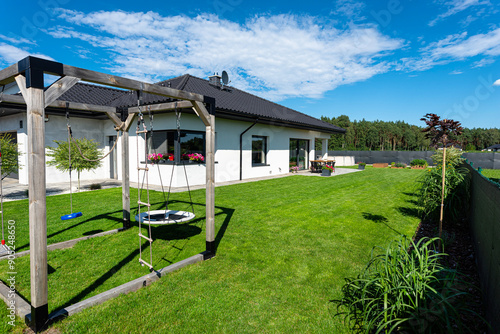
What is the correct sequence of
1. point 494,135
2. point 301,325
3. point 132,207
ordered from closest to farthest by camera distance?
point 301,325
point 132,207
point 494,135

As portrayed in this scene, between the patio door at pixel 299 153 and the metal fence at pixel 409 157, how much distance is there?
11691mm

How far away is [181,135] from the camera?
30.1ft

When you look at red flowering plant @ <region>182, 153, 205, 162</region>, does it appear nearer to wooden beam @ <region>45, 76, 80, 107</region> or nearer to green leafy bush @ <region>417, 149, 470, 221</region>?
wooden beam @ <region>45, 76, 80, 107</region>

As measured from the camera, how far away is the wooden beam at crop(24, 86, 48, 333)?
205 centimetres

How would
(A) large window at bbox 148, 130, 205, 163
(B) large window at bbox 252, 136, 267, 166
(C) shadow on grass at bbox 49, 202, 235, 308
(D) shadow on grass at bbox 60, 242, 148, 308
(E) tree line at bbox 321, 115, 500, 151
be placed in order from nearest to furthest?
(D) shadow on grass at bbox 60, 242, 148, 308
(C) shadow on grass at bbox 49, 202, 235, 308
(A) large window at bbox 148, 130, 205, 163
(B) large window at bbox 252, 136, 267, 166
(E) tree line at bbox 321, 115, 500, 151

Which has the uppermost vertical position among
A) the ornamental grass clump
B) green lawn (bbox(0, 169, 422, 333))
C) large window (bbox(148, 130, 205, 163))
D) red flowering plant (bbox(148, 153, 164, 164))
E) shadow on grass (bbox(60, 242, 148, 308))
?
large window (bbox(148, 130, 205, 163))

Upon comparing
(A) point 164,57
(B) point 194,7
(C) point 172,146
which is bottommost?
(C) point 172,146

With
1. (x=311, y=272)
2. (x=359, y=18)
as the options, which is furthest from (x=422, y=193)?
(x=359, y=18)

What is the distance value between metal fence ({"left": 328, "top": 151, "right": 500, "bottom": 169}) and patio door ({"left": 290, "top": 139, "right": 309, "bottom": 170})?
1169 cm

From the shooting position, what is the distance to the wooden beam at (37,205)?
2.05 meters

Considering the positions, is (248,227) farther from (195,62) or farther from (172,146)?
(195,62)

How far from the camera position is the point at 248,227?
16.0 feet

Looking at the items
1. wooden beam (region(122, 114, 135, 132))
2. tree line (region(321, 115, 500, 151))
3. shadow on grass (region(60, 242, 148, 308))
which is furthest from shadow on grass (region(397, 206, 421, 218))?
tree line (region(321, 115, 500, 151))

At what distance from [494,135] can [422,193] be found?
257ft
